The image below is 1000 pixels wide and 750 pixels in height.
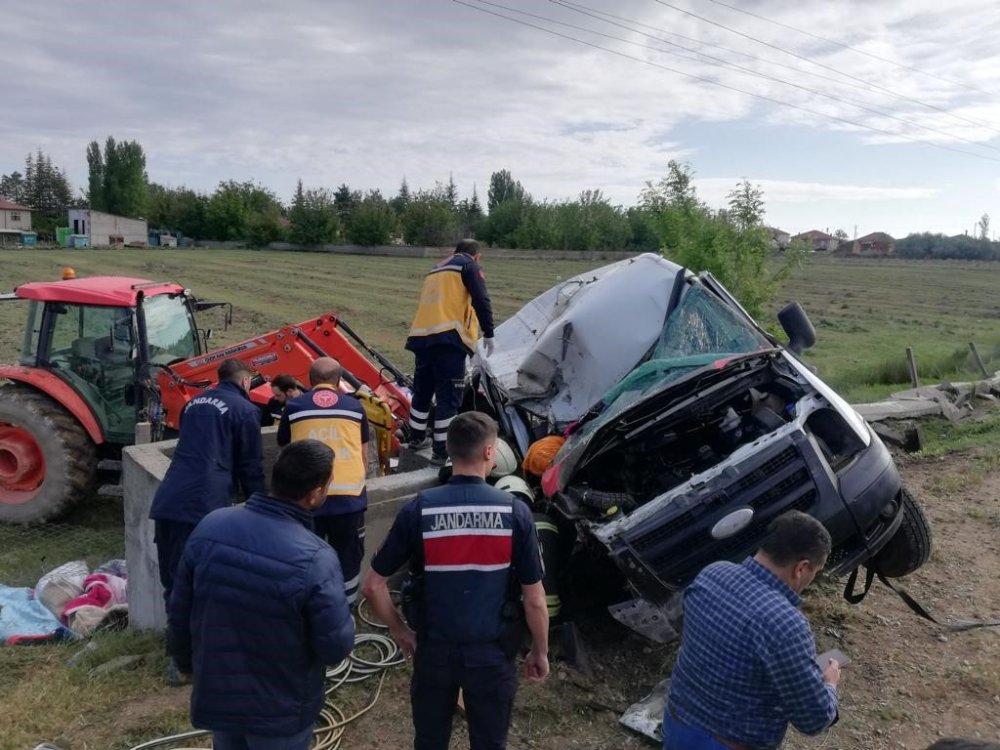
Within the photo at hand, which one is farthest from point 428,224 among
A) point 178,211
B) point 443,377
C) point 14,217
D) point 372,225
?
A: point 443,377

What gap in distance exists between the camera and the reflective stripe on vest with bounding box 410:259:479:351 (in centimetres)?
591

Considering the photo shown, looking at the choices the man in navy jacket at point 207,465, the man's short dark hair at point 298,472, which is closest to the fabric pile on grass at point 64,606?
the man in navy jacket at point 207,465

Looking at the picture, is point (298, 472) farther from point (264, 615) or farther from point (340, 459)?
point (340, 459)

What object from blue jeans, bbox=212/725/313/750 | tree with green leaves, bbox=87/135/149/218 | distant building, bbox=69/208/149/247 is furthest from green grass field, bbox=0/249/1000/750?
tree with green leaves, bbox=87/135/149/218

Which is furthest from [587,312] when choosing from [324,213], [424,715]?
[324,213]

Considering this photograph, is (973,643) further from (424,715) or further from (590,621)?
(424,715)

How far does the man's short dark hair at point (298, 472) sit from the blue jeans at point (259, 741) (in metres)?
0.79

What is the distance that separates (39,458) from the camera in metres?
7.25

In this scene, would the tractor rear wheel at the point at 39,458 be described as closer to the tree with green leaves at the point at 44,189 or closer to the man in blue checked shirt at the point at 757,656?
the man in blue checked shirt at the point at 757,656

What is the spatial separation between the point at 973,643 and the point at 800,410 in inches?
78.4

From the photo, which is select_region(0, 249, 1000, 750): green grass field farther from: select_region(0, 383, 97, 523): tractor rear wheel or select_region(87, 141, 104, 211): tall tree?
select_region(87, 141, 104, 211): tall tree

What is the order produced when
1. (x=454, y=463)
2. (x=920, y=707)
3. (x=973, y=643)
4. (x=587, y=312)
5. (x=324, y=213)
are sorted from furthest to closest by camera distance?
(x=324, y=213)
(x=587, y=312)
(x=973, y=643)
(x=920, y=707)
(x=454, y=463)

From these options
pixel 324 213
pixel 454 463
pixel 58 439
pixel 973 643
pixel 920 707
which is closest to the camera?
pixel 454 463

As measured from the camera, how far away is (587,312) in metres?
5.91
